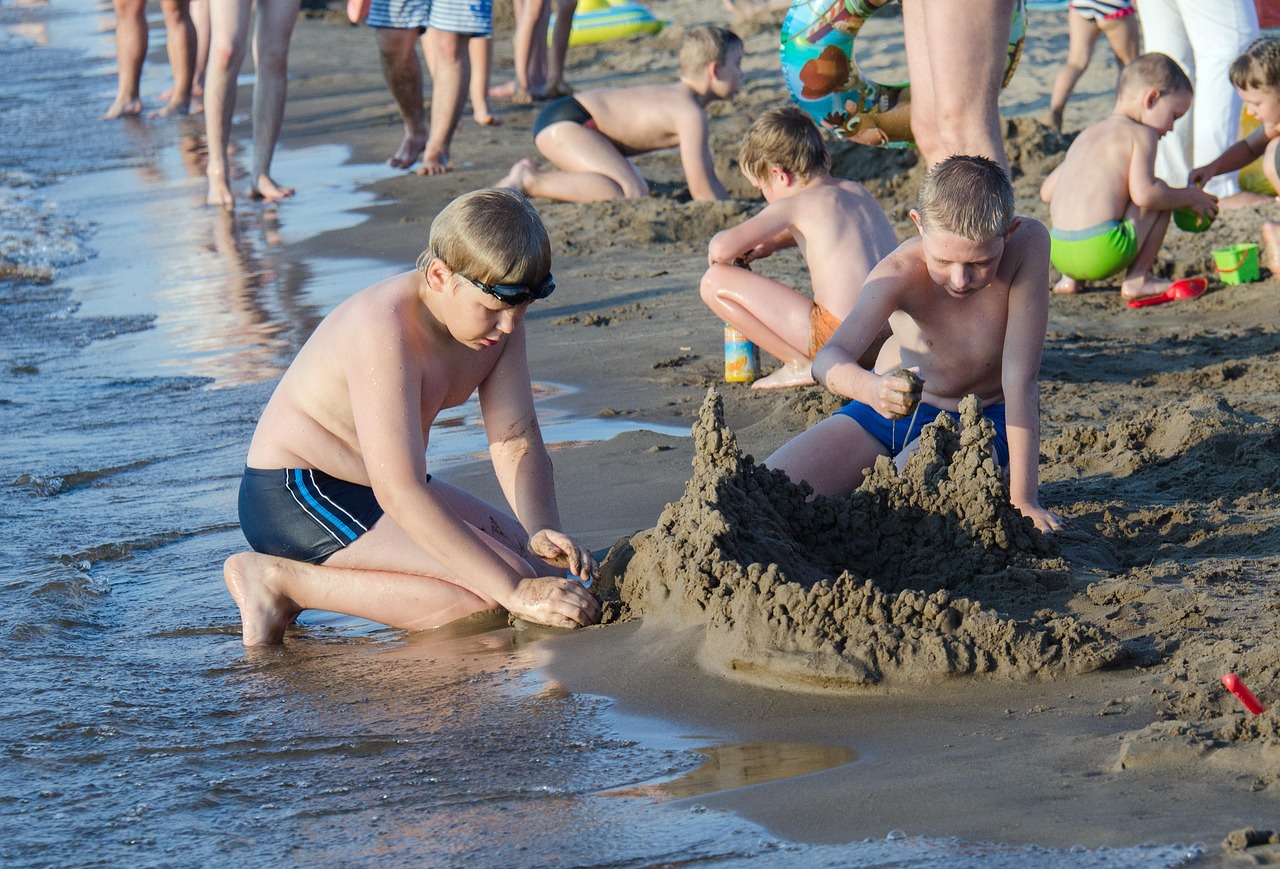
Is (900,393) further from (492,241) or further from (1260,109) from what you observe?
(1260,109)

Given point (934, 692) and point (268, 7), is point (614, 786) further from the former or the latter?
point (268, 7)

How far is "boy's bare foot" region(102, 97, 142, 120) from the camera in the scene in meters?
14.6

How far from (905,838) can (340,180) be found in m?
9.19

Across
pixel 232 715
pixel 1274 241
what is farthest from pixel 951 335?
pixel 1274 241

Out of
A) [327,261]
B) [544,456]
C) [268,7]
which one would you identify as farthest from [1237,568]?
[268,7]

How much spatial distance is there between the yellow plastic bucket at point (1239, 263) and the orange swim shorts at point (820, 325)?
2.40 m

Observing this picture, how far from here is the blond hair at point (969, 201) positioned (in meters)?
3.64

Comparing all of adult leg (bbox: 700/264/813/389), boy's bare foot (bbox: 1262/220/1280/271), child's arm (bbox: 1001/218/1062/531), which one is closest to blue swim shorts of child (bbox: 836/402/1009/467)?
child's arm (bbox: 1001/218/1062/531)

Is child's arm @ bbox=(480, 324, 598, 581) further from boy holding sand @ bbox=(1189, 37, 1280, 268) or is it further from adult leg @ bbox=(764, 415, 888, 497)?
boy holding sand @ bbox=(1189, 37, 1280, 268)

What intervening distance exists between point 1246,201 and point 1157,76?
1541mm

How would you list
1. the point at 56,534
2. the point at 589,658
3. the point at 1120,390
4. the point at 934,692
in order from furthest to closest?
the point at 1120,390, the point at 56,534, the point at 589,658, the point at 934,692

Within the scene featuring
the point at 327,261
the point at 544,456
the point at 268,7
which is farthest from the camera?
the point at 268,7

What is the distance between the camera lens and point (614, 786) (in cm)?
248

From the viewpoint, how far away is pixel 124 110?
48.0ft
